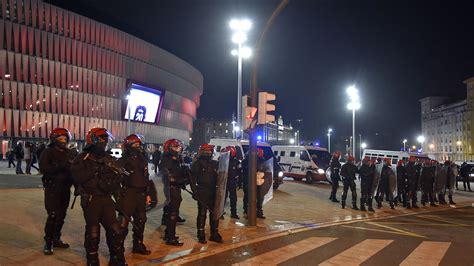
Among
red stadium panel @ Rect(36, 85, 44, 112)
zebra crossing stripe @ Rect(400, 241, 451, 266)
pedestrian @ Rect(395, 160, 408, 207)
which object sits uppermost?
red stadium panel @ Rect(36, 85, 44, 112)

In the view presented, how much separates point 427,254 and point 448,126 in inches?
4974

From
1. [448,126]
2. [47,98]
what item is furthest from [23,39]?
[448,126]

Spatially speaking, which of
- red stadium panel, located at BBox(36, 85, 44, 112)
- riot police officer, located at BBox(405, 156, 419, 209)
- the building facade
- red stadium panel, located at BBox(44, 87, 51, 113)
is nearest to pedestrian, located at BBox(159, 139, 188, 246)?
riot police officer, located at BBox(405, 156, 419, 209)

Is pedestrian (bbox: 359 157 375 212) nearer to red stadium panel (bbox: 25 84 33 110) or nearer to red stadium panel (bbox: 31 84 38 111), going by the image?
red stadium panel (bbox: 25 84 33 110)

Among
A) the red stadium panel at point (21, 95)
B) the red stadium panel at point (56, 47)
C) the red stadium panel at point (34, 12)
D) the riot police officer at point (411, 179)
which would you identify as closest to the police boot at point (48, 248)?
the riot police officer at point (411, 179)

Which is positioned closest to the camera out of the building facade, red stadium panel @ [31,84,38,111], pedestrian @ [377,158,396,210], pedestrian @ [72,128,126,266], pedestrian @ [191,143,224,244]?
pedestrian @ [72,128,126,266]

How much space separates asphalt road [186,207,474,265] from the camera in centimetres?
753

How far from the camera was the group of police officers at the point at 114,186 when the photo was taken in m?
5.87

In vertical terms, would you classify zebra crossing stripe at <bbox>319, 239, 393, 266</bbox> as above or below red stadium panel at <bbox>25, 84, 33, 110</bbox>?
below

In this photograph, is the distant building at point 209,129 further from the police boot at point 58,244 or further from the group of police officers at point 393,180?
the police boot at point 58,244

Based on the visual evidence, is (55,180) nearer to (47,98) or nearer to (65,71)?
(47,98)

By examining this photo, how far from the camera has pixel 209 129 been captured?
536ft

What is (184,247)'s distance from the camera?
822 centimetres

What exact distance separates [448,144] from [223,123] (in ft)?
261
